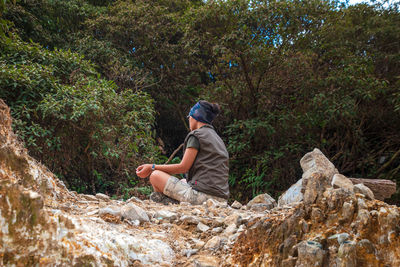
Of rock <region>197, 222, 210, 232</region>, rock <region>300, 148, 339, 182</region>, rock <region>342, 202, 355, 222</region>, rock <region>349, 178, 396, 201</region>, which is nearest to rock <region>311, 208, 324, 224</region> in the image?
rock <region>342, 202, 355, 222</region>

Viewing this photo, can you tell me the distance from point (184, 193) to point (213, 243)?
1.44 meters

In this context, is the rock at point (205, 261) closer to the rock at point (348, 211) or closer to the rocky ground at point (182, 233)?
the rocky ground at point (182, 233)

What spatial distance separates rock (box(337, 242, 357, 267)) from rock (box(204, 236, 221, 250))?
2.17ft

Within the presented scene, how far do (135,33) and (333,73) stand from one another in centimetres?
475

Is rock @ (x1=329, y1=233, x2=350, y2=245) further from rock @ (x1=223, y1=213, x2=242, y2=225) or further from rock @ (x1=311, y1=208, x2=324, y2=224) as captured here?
rock @ (x1=223, y1=213, x2=242, y2=225)

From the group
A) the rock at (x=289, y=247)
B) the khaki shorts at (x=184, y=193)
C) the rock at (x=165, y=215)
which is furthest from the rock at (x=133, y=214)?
the khaki shorts at (x=184, y=193)

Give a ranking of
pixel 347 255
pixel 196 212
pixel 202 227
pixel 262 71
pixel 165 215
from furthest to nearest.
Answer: pixel 262 71 < pixel 196 212 < pixel 165 215 < pixel 202 227 < pixel 347 255

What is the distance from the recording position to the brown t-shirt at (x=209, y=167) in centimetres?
333

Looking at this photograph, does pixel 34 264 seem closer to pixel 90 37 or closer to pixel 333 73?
pixel 333 73

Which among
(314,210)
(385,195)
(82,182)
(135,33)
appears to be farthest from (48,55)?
(385,195)

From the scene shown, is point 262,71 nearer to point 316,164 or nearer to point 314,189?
point 316,164

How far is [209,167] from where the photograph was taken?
337 cm

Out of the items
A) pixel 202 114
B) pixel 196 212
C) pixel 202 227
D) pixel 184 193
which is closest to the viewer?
pixel 202 227

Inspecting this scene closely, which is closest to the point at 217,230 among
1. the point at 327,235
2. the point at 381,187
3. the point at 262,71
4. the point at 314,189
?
the point at 314,189
